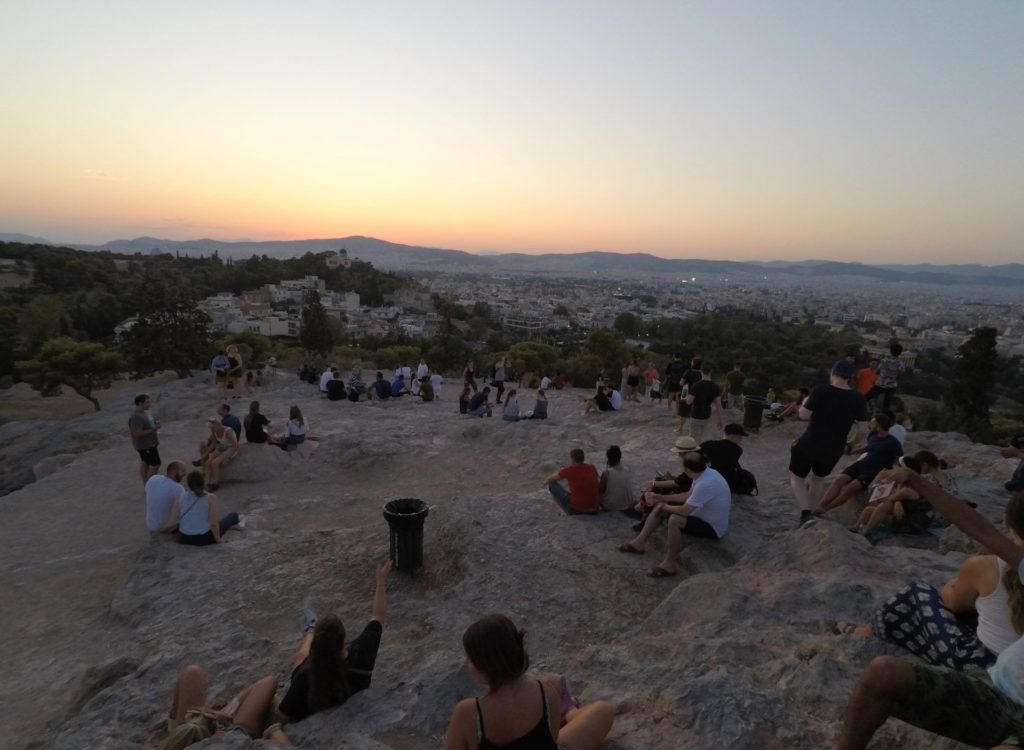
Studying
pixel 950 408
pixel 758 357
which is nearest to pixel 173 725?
pixel 950 408

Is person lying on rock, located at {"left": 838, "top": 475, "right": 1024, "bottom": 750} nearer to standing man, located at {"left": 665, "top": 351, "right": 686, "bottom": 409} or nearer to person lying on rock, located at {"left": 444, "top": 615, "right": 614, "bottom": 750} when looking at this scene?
person lying on rock, located at {"left": 444, "top": 615, "right": 614, "bottom": 750}

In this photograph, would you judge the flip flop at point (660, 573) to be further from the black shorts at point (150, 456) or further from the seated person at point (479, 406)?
the seated person at point (479, 406)

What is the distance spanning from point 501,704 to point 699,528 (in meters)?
3.68

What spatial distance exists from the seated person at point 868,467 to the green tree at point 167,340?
23456mm

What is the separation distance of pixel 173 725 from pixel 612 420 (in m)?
10.8

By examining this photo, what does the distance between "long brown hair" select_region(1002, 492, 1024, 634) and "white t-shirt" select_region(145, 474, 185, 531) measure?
24.9ft

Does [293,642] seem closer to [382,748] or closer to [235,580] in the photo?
[235,580]

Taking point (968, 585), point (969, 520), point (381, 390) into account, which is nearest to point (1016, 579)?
point (969, 520)

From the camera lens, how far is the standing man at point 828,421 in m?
5.74

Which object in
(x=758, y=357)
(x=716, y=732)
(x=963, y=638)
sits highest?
(x=963, y=638)

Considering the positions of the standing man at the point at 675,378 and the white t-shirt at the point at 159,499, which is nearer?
the white t-shirt at the point at 159,499

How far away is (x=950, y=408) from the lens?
2561 cm

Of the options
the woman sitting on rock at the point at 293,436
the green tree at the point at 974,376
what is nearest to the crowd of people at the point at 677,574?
the woman sitting on rock at the point at 293,436

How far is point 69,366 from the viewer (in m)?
24.3
